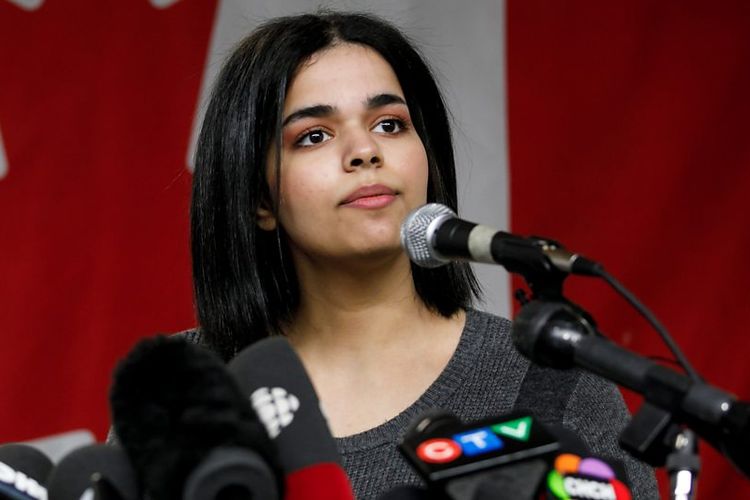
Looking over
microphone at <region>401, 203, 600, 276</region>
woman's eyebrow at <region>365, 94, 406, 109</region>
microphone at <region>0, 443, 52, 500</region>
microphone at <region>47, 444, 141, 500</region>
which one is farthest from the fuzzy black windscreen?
woman's eyebrow at <region>365, 94, 406, 109</region>

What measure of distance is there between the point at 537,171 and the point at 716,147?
0.35 m

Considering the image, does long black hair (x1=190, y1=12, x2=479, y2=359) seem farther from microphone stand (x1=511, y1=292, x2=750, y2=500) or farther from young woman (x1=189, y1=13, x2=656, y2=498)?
microphone stand (x1=511, y1=292, x2=750, y2=500)

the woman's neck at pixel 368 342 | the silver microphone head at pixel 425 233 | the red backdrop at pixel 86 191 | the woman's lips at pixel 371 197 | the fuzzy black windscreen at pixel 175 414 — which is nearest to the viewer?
the fuzzy black windscreen at pixel 175 414

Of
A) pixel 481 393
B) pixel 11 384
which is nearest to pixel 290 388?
pixel 481 393

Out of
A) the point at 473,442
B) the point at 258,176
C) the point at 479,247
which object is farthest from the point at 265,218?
the point at 473,442

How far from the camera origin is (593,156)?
253 centimetres

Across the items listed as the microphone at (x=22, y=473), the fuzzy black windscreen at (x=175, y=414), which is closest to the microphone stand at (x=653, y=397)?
the fuzzy black windscreen at (x=175, y=414)

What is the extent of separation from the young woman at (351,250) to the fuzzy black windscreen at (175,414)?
0.79m

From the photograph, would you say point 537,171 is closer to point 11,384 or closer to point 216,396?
point 11,384

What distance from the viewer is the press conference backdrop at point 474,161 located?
2359 millimetres

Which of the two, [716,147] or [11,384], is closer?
[11,384]

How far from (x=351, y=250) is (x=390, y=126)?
20 centimetres

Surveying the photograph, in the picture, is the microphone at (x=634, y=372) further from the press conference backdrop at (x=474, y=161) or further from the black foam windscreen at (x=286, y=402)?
the press conference backdrop at (x=474, y=161)

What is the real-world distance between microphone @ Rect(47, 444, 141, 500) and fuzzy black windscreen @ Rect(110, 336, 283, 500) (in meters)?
0.03
